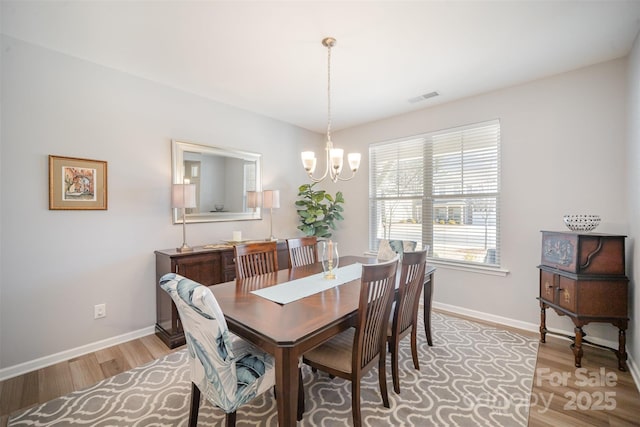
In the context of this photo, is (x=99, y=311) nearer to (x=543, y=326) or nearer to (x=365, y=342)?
(x=365, y=342)

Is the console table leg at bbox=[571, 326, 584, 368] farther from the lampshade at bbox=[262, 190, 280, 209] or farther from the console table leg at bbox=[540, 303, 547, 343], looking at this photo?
the lampshade at bbox=[262, 190, 280, 209]

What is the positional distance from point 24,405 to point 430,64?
4.21 m

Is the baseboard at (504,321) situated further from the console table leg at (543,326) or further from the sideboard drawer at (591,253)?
the sideboard drawer at (591,253)

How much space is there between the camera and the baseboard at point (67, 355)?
220 cm

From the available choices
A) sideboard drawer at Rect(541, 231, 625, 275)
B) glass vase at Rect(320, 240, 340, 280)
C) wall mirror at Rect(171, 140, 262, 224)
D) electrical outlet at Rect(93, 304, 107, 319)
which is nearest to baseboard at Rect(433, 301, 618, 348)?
sideboard drawer at Rect(541, 231, 625, 275)

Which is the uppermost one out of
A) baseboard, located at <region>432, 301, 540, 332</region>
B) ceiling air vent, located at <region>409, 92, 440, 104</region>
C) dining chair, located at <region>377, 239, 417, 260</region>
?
ceiling air vent, located at <region>409, 92, 440, 104</region>

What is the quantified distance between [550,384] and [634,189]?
171 cm

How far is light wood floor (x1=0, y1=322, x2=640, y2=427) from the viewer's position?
179cm

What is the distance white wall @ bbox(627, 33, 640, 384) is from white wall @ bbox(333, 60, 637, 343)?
19 centimetres

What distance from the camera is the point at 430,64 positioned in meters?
2.65

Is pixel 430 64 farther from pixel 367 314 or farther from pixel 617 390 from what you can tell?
pixel 617 390

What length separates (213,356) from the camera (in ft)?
4.28

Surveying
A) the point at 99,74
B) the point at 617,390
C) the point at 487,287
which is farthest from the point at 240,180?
the point at 617,390

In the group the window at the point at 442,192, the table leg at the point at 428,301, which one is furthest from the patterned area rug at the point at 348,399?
the window at the point at 442,192
